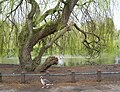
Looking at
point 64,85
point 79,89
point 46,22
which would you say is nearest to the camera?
point 79,89

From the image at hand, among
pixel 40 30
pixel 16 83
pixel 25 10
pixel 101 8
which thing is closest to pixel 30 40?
pixel 40 30

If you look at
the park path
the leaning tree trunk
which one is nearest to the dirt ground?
the park path

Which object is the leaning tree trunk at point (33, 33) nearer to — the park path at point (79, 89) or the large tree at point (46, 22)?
the large tree at point (46, 22)

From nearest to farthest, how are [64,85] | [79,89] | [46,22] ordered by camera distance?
1. [79,89]
2. [64,85]
3. [46,22]

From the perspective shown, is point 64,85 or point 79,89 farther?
point 64,85

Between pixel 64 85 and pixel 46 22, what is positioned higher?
pixel 46 22

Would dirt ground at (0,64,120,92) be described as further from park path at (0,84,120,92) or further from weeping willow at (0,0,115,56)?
weeping willow at (0,0,115,56)

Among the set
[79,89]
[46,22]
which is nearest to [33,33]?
[46,22]

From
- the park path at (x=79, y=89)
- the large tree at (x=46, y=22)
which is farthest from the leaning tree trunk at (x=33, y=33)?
the park path at (x=79, y=89)

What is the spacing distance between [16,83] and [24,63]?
2.28 metres

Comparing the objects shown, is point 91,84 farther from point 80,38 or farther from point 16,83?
point 80,38

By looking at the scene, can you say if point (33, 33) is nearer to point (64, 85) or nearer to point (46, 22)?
point (46, 22)

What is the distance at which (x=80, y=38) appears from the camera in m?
13.7

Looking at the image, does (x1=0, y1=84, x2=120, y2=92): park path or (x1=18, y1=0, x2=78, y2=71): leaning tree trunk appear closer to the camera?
(x1=0, y1=84, x2=120, y2=92): park path
